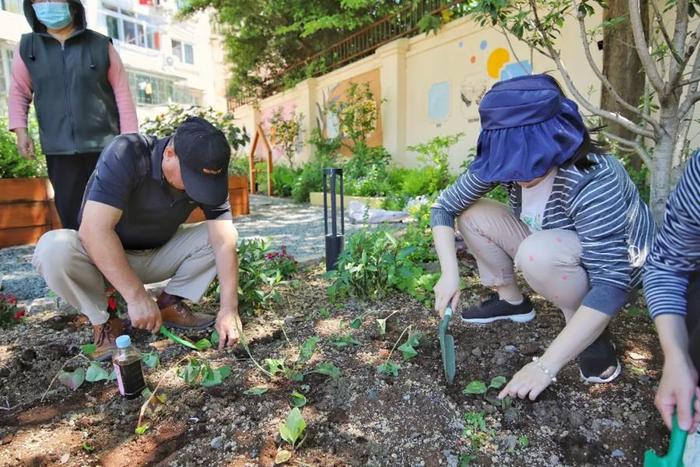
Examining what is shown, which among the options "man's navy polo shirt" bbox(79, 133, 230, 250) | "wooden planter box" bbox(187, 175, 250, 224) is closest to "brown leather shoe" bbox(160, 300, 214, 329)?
"man's navy polo shirt" bbox(79, 133, 230, 250)

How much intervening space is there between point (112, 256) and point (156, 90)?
23703 millimetres

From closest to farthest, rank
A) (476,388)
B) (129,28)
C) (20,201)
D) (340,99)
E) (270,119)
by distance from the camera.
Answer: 1. (476,388)
2. (20,201)
3. (340,99)
4. (270,119)
5. (129,28)

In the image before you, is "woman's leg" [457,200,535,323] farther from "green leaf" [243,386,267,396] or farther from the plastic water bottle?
the plastic water bottle

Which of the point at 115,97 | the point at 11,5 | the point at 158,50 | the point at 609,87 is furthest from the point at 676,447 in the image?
the point at 158,50

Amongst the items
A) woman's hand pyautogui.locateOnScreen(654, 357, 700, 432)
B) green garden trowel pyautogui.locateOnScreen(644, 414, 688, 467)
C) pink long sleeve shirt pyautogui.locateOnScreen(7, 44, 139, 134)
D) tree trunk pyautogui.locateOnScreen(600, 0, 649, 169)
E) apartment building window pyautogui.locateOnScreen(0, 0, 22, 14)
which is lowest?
green garden trowel pyautogui.locateOnScreen(644, 414, 688, 467)

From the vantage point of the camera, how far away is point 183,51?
24859 millimetres

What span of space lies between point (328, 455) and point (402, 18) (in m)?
7.84

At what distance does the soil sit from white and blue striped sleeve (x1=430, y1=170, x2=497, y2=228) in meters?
0.50

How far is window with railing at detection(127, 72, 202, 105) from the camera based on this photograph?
21.2 m

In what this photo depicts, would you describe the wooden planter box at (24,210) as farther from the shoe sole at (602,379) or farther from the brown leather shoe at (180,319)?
the shoe sole at (602,379)

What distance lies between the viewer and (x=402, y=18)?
7.78 meters

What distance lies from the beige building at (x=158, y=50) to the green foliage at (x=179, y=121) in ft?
39.7

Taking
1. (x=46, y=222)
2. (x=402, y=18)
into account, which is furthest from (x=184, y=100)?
(x=46, y=222)

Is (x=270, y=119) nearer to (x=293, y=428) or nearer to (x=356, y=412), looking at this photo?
(x=356, y=412)
